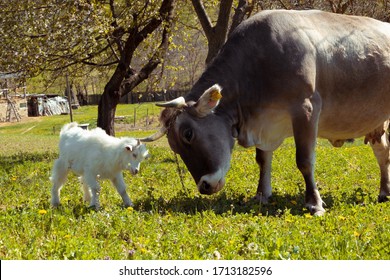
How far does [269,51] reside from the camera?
357 inches

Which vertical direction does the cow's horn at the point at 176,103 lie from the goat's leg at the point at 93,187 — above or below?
above

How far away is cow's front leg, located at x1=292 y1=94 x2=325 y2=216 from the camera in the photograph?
8.84 meters

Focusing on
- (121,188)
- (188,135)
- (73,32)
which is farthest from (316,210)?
(73,32)

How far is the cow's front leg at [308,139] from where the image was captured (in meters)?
8.84

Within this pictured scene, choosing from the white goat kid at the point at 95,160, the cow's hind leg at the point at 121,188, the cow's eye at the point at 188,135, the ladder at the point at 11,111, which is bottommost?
the ladder at the point at 11,111

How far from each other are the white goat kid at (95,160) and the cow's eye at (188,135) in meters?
0.66

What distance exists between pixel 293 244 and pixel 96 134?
3934 mm

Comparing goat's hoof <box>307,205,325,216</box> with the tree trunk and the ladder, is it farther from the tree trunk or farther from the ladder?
the ladder

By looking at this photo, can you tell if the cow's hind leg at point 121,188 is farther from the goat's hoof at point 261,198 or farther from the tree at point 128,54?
the tree at point 128,54

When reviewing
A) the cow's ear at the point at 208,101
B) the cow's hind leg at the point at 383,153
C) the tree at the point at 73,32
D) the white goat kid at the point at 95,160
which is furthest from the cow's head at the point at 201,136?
the tree at the point at 73,32

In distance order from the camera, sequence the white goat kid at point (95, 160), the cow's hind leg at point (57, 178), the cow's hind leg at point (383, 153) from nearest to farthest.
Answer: the white goat kid at point (95, 160)
the cow's hind leg at point (57, 178)
the cow's hind leg at point (383, 153)

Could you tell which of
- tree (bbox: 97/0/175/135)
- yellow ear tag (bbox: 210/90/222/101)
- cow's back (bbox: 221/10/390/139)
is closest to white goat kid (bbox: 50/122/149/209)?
yellow ear tag (bbox: 210/90/222/101)

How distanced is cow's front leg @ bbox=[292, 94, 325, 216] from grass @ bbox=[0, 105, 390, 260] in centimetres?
20
